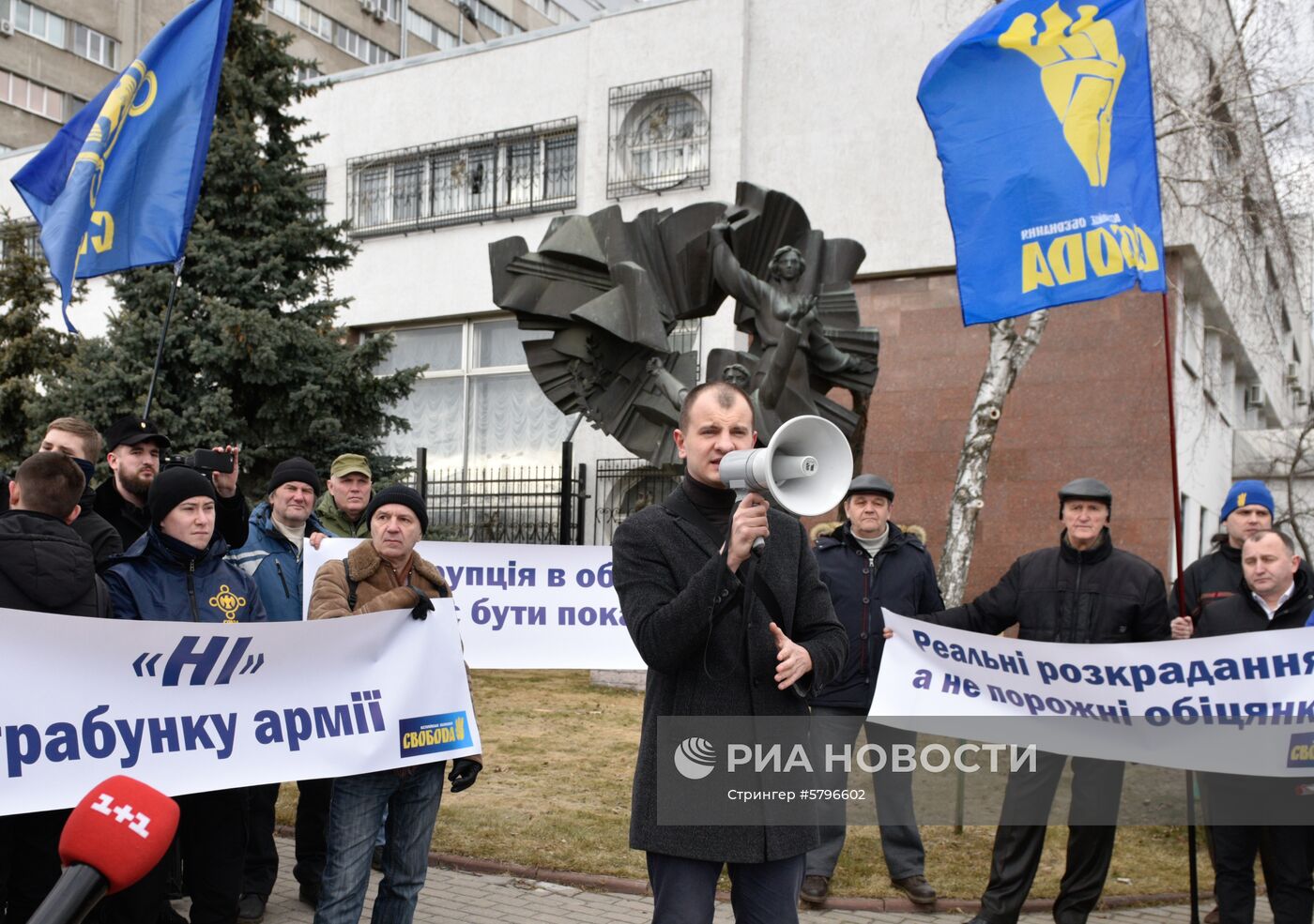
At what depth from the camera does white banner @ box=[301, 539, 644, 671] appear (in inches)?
326

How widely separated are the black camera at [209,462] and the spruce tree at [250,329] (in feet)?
28.7

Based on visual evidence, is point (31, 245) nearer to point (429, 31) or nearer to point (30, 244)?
point (30, 244)

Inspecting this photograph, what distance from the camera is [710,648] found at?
11.2 feet

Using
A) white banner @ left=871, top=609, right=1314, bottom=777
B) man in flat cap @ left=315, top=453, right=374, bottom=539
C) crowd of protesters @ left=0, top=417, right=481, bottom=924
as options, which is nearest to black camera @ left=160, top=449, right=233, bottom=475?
crowd of protesters @ left=0, top=417, right=481, bottom=924

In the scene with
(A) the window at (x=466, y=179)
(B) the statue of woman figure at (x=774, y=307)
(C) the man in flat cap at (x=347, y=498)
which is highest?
(A) the window at (x=466, y=179)

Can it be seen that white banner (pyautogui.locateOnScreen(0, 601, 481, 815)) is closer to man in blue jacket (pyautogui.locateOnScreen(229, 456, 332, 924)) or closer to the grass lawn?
man in blue jacket (pyautogui.locateOnScreen(229, 456, 332, 924))

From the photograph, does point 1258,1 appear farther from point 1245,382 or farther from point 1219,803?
point 1245,382

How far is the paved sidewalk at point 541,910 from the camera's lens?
5.91 metres

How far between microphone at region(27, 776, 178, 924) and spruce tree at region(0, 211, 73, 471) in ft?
60.6

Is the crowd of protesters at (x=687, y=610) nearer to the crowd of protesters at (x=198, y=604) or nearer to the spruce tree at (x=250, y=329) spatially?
the crowd of protesters at (x=198, y=604)

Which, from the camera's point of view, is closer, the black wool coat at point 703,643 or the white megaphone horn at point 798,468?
the white megaphone horn at point 798,468

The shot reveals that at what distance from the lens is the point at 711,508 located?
3502mm

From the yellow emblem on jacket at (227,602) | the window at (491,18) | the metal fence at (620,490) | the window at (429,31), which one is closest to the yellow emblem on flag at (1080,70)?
the yellow emblem on jacket at (227,602)

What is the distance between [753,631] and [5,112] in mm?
47025
